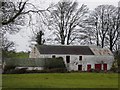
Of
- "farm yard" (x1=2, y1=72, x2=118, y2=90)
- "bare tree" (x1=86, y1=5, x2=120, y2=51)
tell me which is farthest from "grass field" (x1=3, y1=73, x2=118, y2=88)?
"bare tree" (x1=86, y1=5, x2=120, y2=51)

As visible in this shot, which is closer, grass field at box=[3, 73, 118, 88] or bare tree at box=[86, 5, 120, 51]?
grass field at box=[3, 73, 118, 88]

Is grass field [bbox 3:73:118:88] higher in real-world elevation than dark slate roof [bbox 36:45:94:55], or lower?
lower

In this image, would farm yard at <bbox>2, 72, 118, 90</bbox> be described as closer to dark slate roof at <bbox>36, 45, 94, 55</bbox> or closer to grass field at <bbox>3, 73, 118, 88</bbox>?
grass field at <bbox>3, 73, 118, 88</bbox>

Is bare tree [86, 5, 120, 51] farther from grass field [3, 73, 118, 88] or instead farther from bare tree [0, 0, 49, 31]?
bare tree [0, 0, 49, 31]

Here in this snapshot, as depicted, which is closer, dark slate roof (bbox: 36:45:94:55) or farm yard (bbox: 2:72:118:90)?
farm yard (bbox: 2:72:118:90)

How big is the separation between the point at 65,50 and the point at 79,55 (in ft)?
14.6

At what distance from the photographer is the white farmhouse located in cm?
8138

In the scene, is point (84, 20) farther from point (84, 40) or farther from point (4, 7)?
point (4, 7)

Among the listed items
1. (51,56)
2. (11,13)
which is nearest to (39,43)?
(51,56)

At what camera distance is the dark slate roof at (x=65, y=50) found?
81119mm

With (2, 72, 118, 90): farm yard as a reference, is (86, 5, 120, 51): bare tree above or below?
above

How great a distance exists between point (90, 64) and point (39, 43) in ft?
44.0

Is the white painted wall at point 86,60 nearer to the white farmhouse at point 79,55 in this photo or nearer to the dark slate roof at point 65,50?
the white farmhouse at point 79,55

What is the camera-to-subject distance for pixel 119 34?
7262cm
